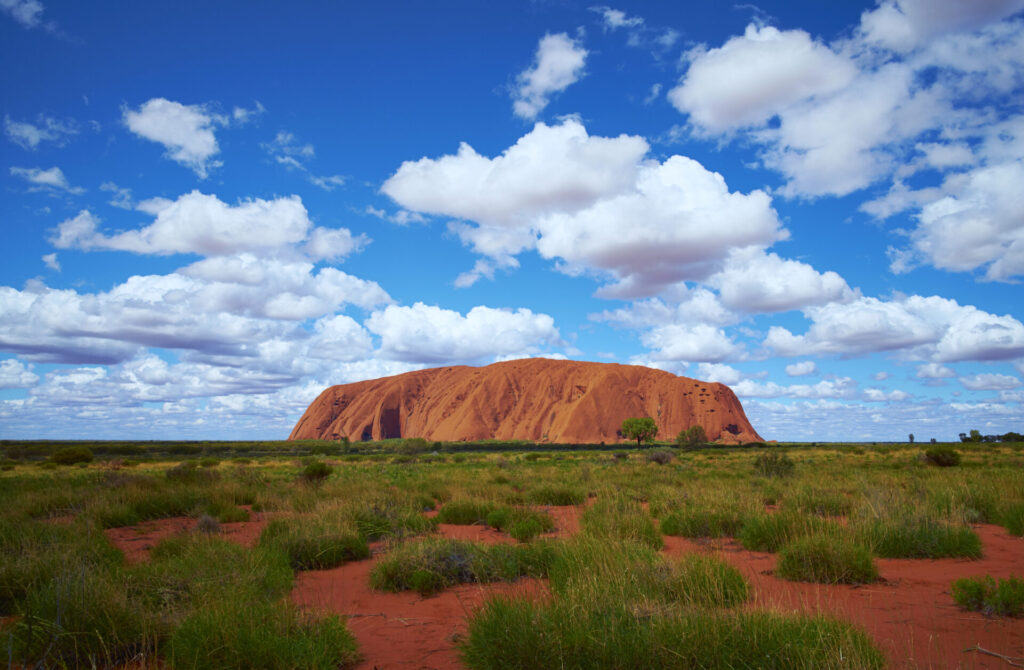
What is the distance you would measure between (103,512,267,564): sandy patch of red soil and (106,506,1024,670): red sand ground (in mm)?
178

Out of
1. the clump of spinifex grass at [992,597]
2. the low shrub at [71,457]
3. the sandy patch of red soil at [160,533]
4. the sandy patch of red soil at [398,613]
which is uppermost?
the clump of spinifex grass at [992,597]

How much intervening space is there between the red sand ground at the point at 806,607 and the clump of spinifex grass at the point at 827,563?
0.16m

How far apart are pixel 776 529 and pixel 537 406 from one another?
4504 inches

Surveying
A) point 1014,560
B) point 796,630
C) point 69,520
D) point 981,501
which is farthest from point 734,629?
Answer: point 69,520

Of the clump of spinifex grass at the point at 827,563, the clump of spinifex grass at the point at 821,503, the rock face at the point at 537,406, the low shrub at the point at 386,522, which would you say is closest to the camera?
the clump of spinifex grass at the point at 827,563

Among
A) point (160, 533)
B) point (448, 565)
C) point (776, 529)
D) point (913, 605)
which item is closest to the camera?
point (913, 605)

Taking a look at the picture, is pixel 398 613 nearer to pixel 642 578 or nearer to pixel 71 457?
pixel 642 578

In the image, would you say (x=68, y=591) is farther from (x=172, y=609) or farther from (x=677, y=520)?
(x=677, y=520)

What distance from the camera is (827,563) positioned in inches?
264

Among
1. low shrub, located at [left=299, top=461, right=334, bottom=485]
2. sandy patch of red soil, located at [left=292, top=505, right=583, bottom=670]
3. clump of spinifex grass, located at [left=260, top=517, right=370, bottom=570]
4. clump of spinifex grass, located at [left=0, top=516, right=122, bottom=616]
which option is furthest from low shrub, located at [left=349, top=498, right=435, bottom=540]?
low shrub, located at [left=299, top=461, right=334, bottom=485]

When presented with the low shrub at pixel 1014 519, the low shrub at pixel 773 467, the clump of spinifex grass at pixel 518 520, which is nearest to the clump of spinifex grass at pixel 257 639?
the clump of spinifex grass at pixel 518 520

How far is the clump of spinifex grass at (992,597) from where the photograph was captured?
5.15 m

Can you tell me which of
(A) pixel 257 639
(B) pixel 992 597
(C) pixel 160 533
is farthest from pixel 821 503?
(C) pixel 160 533

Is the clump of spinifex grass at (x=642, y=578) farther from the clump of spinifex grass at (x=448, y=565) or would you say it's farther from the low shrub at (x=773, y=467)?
the low shrub at (x=773, y=467)
